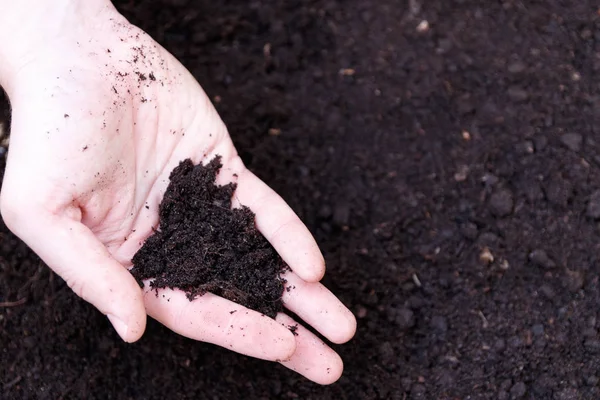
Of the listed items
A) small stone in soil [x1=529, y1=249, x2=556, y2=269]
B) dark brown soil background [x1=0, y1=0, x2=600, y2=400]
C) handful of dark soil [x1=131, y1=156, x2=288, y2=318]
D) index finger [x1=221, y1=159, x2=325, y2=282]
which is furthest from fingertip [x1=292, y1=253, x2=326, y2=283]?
small stone in soil [x1=529, y1=249, x2=556, y2=269]

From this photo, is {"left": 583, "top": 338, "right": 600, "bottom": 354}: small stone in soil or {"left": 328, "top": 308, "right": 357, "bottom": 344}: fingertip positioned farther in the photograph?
{"left": 583, "top": 338, "right": 600, "bottom": 354}: small stone in soil

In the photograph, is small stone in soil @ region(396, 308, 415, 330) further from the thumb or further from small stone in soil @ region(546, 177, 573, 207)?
the thumb

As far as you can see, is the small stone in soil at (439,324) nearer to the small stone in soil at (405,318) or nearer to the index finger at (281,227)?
the small stone in soil at (405,318)

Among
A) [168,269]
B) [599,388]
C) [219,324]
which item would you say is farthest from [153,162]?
[599,388]

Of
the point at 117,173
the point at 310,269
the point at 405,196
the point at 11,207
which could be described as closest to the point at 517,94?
the point at 405,196

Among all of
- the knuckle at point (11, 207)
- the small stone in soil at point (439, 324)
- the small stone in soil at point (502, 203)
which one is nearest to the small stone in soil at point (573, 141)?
the small stone in soil at point (502, 203)

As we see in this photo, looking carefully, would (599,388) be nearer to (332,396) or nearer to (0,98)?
(332,396)
